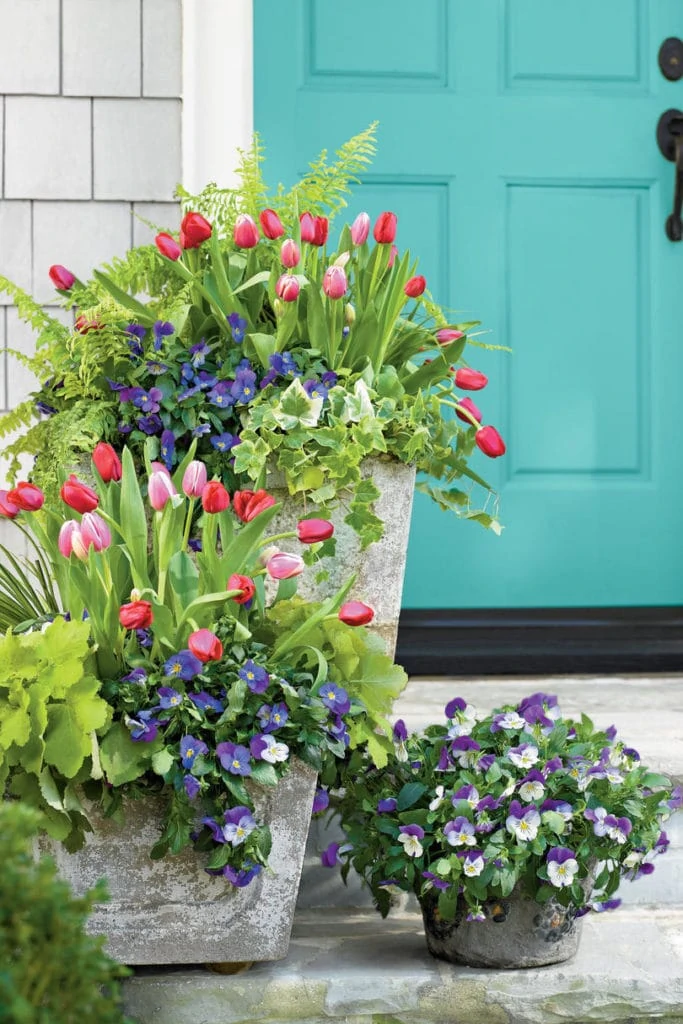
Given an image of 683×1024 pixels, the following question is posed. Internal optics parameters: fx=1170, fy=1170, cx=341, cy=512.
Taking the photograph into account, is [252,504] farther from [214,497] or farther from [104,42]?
[104,42]

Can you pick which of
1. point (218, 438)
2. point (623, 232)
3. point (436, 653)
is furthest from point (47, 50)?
point (436, 653)

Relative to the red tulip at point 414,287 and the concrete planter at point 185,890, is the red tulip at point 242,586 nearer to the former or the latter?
the concrete planter at point 185,890

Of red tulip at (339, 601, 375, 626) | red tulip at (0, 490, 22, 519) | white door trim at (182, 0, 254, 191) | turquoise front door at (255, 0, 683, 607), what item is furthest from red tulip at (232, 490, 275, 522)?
turquoise front door at (255, 0, 683, 607)

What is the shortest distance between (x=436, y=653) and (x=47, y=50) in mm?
1537

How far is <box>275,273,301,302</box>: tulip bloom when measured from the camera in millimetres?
1639

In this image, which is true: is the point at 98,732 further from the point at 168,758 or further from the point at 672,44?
the point at 672,44

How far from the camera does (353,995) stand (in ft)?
4.87

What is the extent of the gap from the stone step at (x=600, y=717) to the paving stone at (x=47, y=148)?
128 centimetres

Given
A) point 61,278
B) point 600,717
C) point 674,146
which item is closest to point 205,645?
point 61,278

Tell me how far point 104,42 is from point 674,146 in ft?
4.33

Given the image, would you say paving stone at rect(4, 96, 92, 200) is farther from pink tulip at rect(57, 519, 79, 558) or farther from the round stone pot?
the round stone pot

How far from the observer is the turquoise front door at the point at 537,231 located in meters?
2.69

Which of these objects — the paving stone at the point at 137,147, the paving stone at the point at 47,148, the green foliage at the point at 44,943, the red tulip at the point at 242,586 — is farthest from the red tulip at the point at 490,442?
the paving stone at the point at 47,148

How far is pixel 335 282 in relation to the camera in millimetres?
1612
